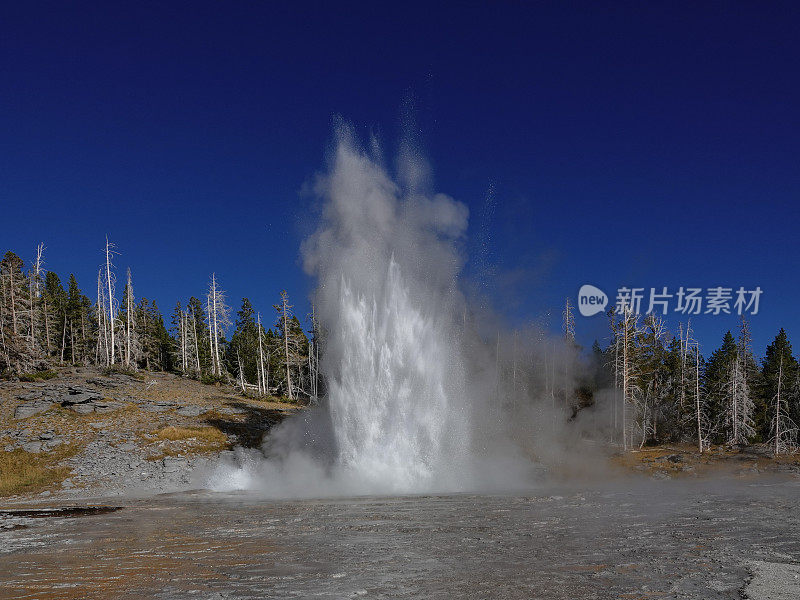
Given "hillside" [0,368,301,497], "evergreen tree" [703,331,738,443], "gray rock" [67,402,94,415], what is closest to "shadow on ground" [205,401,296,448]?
"hillside" [0,368,301,497]

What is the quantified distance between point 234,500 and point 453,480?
35.0ft

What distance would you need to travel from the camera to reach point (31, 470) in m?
30.1

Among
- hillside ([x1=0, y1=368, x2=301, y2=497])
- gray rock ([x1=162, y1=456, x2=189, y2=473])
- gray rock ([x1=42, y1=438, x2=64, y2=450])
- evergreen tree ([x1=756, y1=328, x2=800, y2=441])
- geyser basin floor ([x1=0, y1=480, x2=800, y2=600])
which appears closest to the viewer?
geyser basin floor ([x1=0, y1=480, x2=800, y2=600])

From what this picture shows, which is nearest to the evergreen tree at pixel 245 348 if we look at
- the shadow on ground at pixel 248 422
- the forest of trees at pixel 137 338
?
the forest of trees at pixel 137 338

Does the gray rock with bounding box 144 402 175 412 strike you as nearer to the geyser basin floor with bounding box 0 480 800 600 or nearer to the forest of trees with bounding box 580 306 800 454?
the geyser basin floor with bounding box 0 480 800 600

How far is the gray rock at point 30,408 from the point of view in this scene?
134 feet

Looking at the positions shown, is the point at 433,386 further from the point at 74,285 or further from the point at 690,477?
the point at 74,285

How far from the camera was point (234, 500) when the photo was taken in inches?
942

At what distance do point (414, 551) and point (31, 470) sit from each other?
27.7 meters

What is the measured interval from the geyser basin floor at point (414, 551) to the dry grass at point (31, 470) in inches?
464

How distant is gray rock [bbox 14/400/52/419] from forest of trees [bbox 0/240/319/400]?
13221 millimetres

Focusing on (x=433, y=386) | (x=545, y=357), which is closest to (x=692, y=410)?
(x=545, y=357)

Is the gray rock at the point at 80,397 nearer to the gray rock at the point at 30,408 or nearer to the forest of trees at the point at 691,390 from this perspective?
the gray rock at the point at 30,408

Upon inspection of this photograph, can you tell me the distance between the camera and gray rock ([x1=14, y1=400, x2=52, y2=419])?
40719mm
